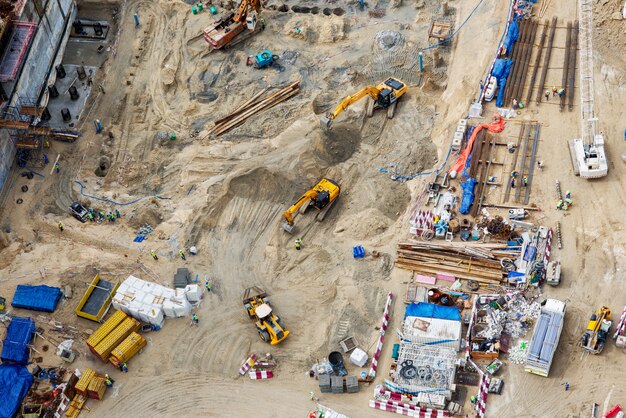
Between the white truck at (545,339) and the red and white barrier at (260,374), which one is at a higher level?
the white truck at (545,339)

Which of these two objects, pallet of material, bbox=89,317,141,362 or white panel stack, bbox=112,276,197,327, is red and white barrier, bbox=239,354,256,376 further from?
pallet of material, bbox=89,317,141,362

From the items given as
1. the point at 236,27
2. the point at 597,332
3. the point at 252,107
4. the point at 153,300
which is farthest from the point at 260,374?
the point at 236,27

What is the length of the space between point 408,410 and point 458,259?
8.62m

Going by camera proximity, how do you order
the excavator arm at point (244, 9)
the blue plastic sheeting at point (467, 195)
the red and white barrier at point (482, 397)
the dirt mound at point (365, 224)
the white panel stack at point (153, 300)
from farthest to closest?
1. the excavator arm at point (244, 9)
2. the dirt mound at point (365, 224)
3. the blue plastic sheeting at point (467, 195)
4. the white panel stack at point (153, 300)
5. the red and white barrier at point (482, 397)

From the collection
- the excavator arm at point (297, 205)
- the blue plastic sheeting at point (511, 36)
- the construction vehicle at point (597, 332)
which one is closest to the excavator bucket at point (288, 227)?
the excavator arm at point (297, 205)

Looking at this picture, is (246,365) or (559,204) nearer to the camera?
(246,365)

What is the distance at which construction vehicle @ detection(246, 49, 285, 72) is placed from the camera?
52.4 metres

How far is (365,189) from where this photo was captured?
44906mm

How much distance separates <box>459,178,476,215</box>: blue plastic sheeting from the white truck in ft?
24.0

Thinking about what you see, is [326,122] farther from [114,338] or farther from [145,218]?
[114,338]

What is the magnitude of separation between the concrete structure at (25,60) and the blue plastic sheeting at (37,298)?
903 cm

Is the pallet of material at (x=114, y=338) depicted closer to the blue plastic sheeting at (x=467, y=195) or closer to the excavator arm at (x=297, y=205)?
the excavator arm at (x=297, y=205)

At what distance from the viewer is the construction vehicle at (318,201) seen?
42938 mm

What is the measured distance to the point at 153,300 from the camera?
39.3m
